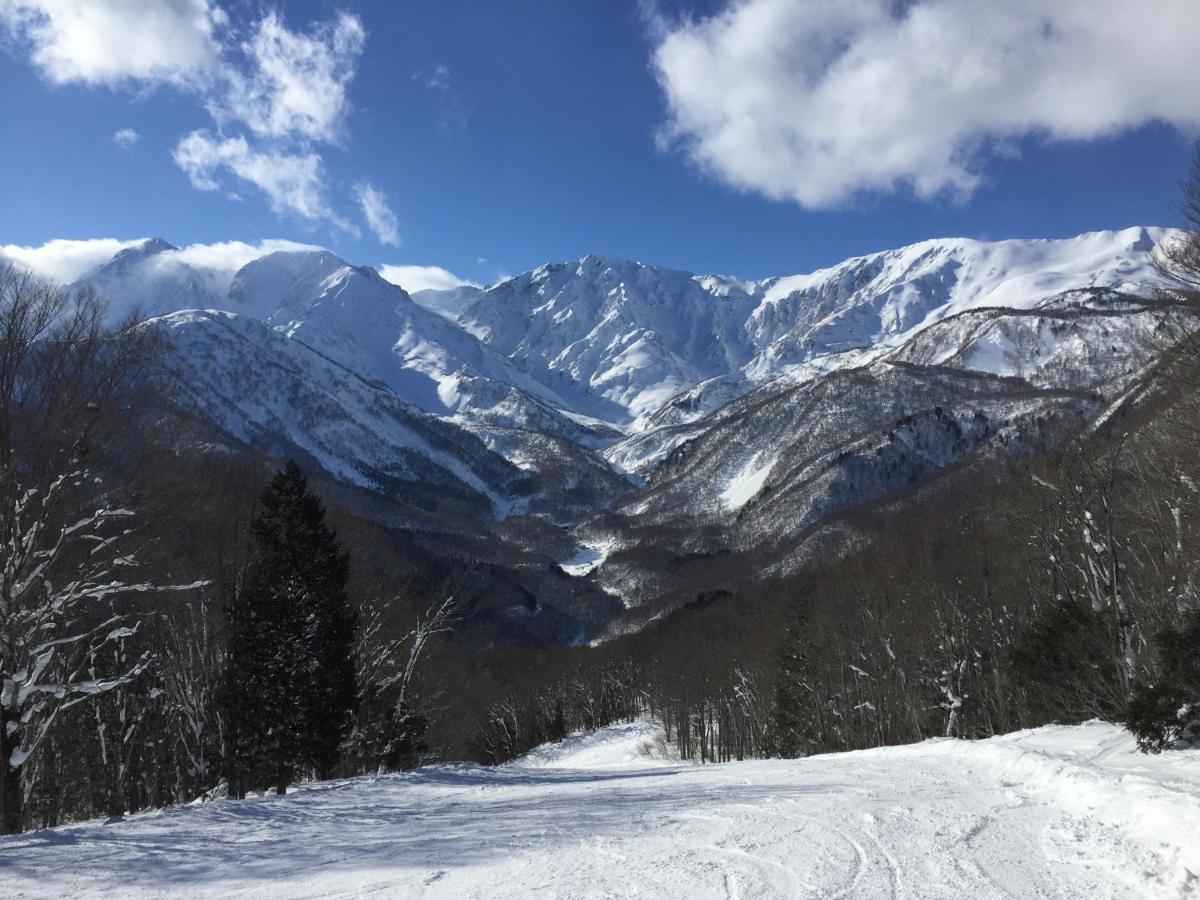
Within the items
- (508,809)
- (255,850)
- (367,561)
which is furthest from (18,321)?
(367,561)

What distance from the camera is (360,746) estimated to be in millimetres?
32094

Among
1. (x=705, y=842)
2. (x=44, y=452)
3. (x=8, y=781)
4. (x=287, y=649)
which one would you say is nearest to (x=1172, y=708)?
(x=705, y=842)

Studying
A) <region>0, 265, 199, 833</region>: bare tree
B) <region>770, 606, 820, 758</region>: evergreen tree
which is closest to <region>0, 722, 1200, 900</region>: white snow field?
<region>0, 265, 199, 833</region>: bare tree

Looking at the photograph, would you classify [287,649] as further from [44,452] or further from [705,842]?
[705,842]

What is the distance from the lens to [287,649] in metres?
23.2

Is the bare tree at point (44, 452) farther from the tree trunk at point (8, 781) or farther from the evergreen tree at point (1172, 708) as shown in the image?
the evergreen tree at point (1172, 708)

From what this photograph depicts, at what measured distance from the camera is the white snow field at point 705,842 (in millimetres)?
7707

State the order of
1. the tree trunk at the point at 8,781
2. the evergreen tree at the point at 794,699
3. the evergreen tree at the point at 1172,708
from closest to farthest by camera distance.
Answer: the tree trunk at the point at 8,781 → the evergreen tree at the point at 1172,708 → the evergreen tree at the point at 794,699

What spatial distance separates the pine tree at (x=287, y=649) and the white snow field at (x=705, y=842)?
9.62 m

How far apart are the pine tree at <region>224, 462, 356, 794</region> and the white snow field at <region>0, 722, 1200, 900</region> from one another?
962 cm

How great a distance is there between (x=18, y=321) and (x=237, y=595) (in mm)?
14030

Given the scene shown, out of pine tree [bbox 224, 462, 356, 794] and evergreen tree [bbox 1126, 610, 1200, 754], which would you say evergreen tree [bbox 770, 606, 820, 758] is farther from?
evergreen tree [bbox 1126, 610, 1200, 754]

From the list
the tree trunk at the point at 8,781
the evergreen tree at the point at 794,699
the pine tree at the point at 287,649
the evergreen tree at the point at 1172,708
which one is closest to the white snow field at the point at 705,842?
the evergreen tree at the point at 1172,708

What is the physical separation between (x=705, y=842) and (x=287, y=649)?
17613mm
